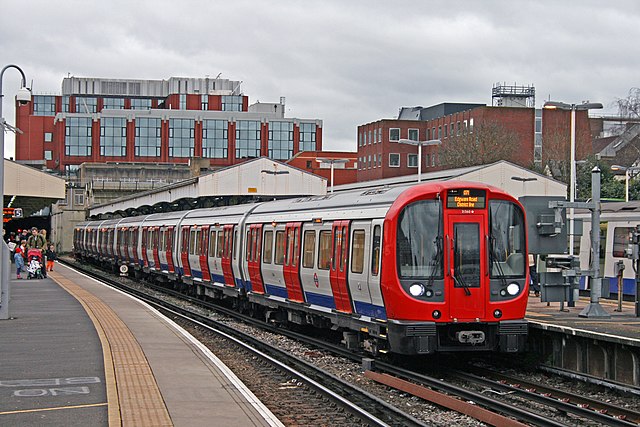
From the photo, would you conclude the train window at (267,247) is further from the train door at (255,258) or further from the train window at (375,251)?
the train window at (375,251)

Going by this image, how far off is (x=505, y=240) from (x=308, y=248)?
16.8 feet

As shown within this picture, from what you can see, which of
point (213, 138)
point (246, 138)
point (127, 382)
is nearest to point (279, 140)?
point (246, 138)

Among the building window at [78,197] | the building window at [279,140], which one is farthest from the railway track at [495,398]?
the building window at [279,140]

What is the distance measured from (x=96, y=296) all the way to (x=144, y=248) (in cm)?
1205

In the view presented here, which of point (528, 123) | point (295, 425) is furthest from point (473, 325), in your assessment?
point (528, 123)

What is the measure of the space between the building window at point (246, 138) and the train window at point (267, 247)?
83096 millimetres

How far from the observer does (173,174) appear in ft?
255

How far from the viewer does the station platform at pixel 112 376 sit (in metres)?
10.3

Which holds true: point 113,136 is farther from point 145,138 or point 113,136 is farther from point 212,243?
point 212,243

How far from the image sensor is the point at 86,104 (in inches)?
4808

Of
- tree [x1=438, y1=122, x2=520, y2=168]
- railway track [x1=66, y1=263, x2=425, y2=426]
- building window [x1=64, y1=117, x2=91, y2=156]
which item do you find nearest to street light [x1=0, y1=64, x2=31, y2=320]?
railway track [x1=66, y1=263, x2=425, y2=426]

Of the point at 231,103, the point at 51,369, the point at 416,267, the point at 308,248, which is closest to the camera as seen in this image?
the point at 51,369

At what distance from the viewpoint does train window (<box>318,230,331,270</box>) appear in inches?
695

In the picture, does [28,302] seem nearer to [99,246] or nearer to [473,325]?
[473,325]
